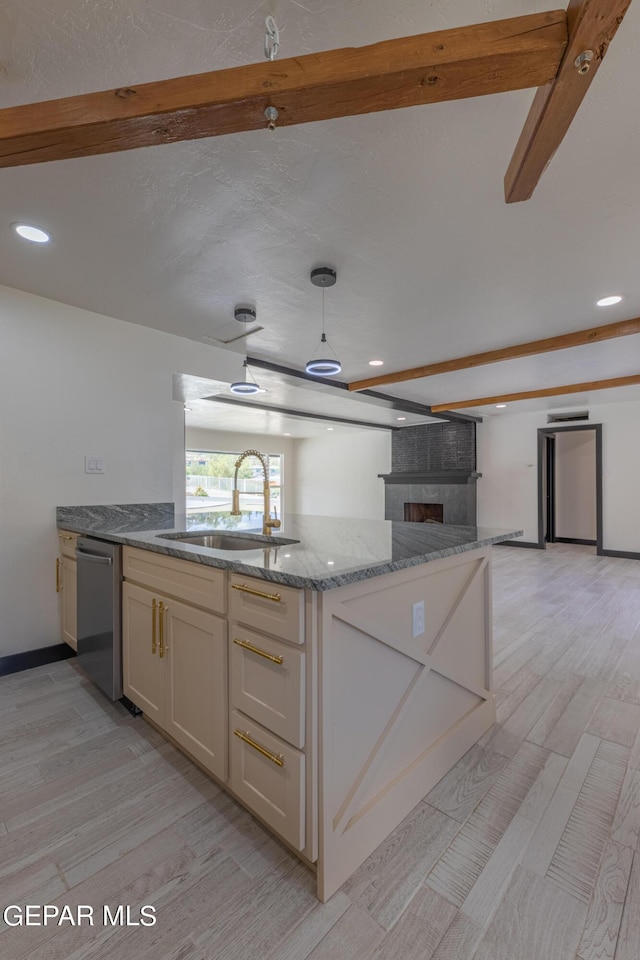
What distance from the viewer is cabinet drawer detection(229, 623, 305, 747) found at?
119 centimetres

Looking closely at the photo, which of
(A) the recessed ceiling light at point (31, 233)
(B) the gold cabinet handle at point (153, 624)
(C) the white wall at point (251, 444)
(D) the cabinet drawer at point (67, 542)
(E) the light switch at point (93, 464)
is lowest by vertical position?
(B) the gold cabinet handle at point (153, 624)

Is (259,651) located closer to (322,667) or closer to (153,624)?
(322,667)

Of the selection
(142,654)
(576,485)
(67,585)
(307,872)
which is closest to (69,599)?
(67,585)

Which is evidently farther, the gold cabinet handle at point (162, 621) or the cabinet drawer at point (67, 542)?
the cabinet drawer at point (67, 542)

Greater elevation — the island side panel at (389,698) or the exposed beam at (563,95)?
the exposed beam at (563,95)

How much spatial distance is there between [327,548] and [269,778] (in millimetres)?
777

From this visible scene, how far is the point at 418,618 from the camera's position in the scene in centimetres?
158

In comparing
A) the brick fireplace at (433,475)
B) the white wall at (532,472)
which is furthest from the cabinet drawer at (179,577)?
the white wall at (532,472)

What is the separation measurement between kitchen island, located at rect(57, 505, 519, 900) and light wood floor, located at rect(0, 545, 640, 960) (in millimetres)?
120

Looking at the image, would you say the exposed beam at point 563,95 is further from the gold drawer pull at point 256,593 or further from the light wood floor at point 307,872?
the light wood floor at point 307,872

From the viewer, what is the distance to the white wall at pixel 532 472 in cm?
666

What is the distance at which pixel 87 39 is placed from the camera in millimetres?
1251

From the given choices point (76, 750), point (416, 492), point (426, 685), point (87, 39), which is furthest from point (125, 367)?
point (416, 492)

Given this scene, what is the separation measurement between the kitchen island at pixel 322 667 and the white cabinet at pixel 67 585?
885 mm
